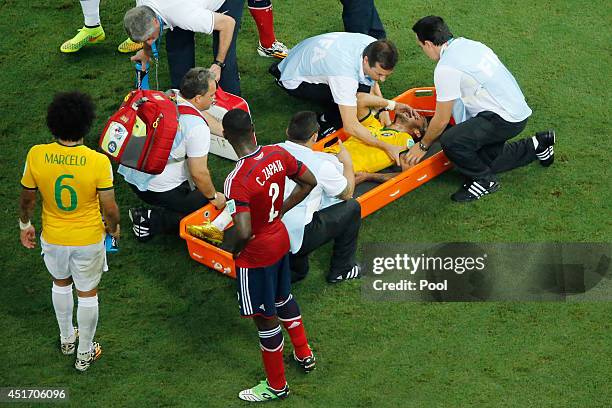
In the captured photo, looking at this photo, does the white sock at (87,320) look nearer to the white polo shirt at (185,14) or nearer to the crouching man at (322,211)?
the crouching man at (322,211)

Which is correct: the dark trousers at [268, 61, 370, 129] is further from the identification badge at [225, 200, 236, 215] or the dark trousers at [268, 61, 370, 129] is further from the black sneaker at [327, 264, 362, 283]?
the identification badge at [225, 200, 236, 215]

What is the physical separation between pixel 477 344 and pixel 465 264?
33.8 inches

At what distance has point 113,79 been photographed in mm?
9773

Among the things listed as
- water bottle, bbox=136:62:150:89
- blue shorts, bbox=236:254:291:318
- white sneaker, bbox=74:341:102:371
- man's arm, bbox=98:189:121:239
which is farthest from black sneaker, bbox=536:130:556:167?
white sneaker, bbox=74:341:102:371

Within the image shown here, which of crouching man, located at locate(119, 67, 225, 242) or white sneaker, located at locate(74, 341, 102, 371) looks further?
crouching man, located at locate(119, 67, 225, 242)

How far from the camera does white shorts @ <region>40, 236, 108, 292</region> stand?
6.47 meters

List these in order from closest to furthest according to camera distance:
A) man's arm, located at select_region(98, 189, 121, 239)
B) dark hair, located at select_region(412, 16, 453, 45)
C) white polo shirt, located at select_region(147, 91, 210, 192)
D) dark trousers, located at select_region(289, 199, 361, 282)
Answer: man's arm, located at select_region(98, 189, 121, 239)
dark trousers, located at select_region(289, 199, 361, 282)
white polo shirt, located at select_region(147, 91, 210, 192)
dark hair, located at select_region(412, 16, 453, 45)

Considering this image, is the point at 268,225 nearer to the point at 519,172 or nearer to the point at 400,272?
the point at 400,272

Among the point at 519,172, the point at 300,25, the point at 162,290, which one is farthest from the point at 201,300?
the point at 300,25

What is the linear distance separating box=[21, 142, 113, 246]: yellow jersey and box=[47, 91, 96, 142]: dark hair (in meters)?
0.09

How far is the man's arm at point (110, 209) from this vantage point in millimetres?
6297

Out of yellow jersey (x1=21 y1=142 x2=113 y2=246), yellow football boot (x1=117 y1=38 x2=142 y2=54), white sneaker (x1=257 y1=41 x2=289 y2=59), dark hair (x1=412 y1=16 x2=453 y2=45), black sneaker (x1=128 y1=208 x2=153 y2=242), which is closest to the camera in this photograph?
yellow jersey (x1=21 y1=142 x2=113 y2=246)

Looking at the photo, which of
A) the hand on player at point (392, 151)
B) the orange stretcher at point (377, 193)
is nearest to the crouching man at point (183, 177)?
the orange stretcher at point (377, 193)

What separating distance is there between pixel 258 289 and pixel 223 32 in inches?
115
